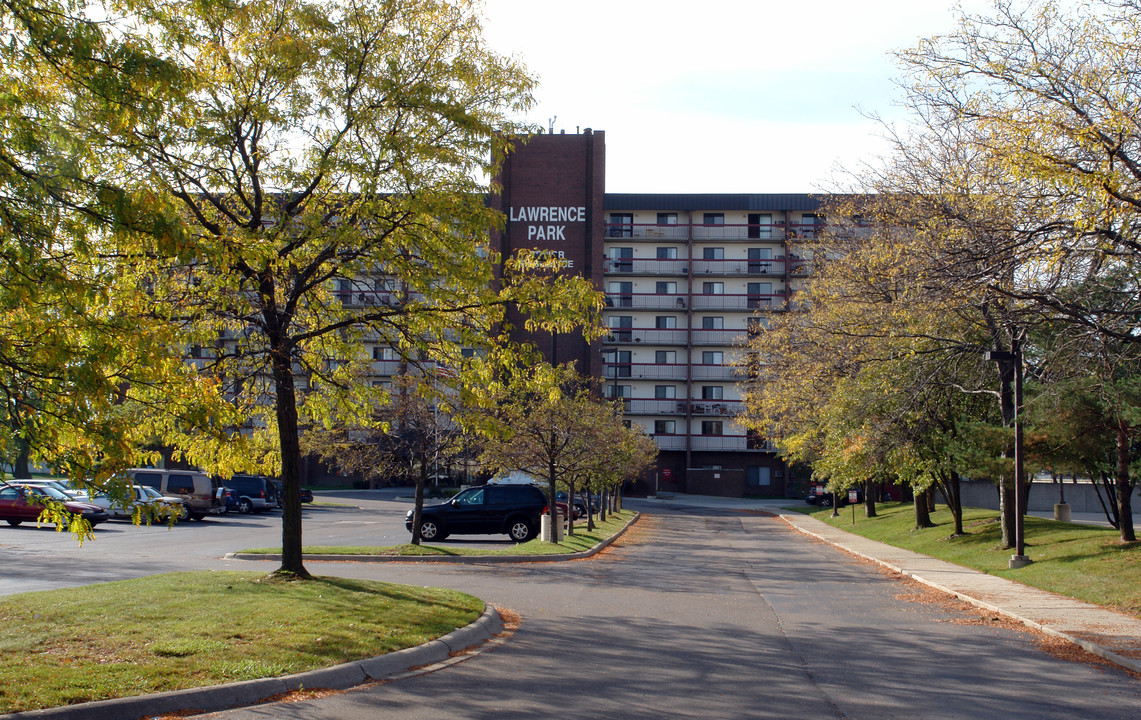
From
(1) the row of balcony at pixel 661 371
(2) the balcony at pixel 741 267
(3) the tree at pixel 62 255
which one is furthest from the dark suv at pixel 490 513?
(2) the balcony at pixel 741 267

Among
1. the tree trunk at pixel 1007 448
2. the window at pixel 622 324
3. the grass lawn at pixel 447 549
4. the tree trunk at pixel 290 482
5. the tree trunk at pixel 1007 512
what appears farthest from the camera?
the window at pixel 622 324

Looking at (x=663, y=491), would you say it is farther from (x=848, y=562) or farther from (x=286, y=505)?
(x=286, y=505)

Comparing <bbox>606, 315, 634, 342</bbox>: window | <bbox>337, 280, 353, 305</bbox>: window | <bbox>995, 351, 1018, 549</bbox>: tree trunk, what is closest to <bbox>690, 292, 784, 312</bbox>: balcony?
<bbox>606, 315, 634, 342</bbox>: window

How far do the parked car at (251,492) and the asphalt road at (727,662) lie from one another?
24.1 meters

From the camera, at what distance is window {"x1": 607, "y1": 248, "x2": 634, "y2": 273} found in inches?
3083

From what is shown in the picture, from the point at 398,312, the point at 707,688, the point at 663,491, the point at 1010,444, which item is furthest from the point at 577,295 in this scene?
the point at 663,491

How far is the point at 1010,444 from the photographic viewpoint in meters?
21.3

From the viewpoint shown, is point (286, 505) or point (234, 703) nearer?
point (234, 703)

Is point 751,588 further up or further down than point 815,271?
further down

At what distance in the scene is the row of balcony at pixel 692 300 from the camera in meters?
77.5

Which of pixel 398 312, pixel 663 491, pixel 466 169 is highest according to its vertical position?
pixel 466 169

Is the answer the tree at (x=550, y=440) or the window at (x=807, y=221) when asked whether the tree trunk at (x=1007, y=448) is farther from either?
the window at (x=807, y=221)

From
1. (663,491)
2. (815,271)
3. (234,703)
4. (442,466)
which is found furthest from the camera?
(663,491)

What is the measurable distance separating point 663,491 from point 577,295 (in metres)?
67.6
